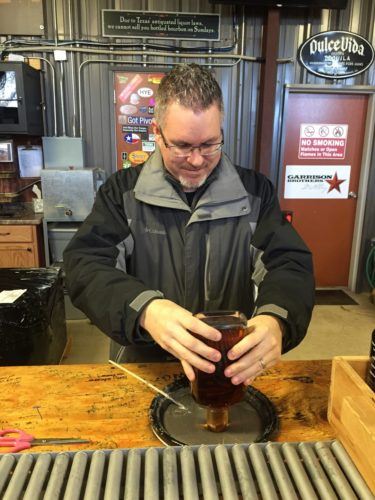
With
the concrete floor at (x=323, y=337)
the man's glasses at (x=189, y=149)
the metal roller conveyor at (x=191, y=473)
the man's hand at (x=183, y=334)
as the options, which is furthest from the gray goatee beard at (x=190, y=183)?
the concrete floor at (x=323, y=337)

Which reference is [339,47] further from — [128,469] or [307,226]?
[128,469]

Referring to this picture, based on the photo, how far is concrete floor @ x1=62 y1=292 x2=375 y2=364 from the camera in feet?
10.5

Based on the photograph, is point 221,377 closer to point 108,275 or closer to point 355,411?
point 355,411

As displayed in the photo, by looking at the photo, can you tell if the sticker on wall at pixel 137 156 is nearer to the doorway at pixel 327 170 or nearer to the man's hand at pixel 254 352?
the doorway at pixel 327 170

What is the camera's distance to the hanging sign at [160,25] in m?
3.82

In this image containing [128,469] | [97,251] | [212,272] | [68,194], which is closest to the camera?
[128,469]

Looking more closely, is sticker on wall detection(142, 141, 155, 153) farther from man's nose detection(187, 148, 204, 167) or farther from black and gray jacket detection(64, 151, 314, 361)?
man's nose detection(187, 148, 204, 167)

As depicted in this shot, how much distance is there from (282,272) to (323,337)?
8.17ft

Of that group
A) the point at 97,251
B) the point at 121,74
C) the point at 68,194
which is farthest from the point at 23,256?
A: the point at 97,251

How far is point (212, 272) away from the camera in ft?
4.78

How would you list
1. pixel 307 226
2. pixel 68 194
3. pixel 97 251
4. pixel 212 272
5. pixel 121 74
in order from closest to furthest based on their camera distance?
pixel 97 251, pixel 212 272, pixel 68 194, pixel 121 74, pixel 307 226

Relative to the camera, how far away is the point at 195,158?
1281 mm

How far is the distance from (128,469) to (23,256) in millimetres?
3147

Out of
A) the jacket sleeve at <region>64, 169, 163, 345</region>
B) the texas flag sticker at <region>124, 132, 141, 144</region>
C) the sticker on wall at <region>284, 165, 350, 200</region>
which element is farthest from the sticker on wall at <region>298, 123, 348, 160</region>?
the jacket sleeve at <region>64, 169, 163, 345</region>
